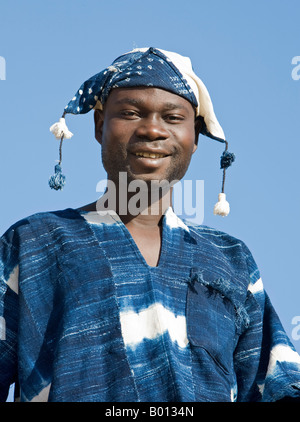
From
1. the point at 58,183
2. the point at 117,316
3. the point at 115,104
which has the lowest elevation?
the point at 117,316

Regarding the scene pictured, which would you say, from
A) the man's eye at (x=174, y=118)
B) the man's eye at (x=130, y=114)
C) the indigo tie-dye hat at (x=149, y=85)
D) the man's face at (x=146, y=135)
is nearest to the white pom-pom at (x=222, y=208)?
the indigo tie-dye hat at (x=149, y=85)

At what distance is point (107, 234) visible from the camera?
531cm

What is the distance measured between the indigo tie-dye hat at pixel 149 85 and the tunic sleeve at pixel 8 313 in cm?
45

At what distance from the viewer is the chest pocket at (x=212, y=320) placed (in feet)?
16.8

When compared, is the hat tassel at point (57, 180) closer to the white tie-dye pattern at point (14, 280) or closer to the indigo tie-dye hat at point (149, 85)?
the indigo tie-dye hat at point (149, 85)

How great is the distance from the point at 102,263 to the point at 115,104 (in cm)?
83

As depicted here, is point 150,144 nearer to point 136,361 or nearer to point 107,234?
point 107,234

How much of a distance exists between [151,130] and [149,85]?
0.25m

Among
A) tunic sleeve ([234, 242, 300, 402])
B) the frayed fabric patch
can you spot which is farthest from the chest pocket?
tunic sleeve ([234, 242, 300, 402])

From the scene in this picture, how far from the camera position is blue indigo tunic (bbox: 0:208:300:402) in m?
4.88

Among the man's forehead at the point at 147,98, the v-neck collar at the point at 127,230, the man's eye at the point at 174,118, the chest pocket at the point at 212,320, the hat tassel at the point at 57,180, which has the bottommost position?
the chest pocket at the point at 212,320

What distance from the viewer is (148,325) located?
5.00 meters

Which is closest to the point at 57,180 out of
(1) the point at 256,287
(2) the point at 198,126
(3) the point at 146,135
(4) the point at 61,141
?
(4) the point at 61,141
